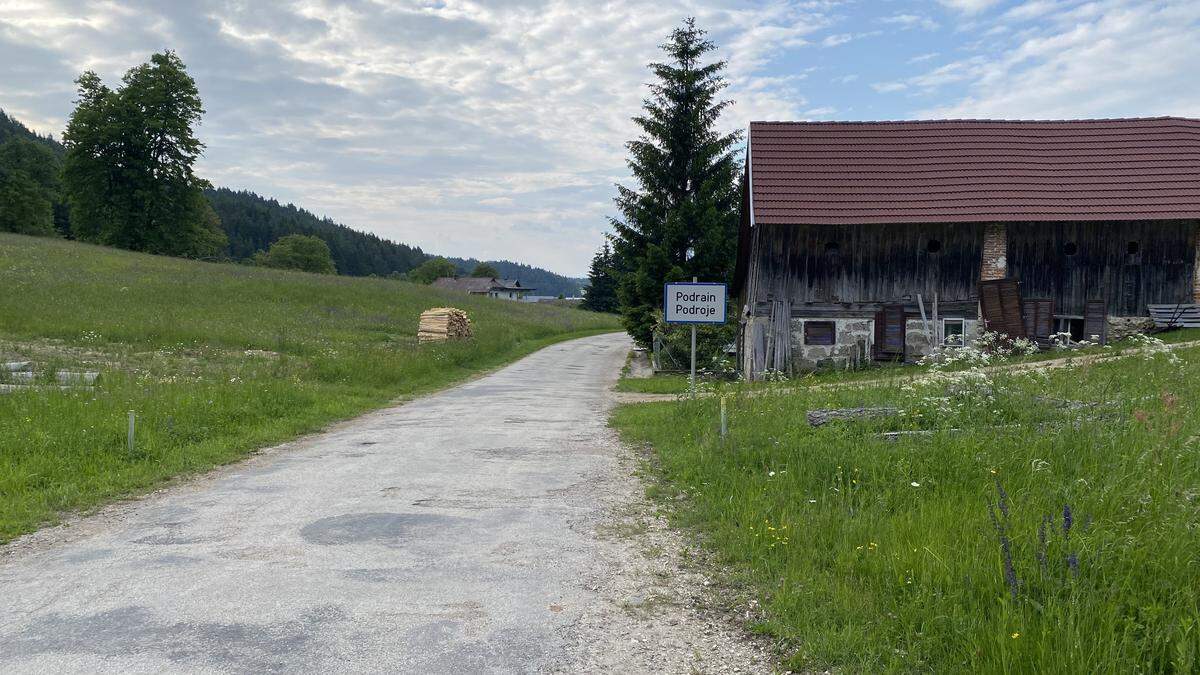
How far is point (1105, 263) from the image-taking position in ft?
73.8

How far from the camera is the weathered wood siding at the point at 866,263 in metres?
22.7

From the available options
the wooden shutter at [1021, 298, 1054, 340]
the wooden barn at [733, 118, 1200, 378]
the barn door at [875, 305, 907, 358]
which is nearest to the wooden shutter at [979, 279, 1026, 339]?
the wooden barn at [733, 118, 1200, 378]

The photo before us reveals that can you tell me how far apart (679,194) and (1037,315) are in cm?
1385

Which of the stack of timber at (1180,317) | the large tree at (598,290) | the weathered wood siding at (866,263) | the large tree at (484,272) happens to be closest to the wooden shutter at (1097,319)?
the stack of timber at (1180,317)

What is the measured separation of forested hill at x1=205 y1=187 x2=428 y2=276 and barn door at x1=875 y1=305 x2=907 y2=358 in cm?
13150

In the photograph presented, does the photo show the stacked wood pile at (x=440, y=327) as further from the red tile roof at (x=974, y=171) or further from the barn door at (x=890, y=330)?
the barn door at (x=890, y=330)

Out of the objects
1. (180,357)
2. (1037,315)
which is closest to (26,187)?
(180,357)

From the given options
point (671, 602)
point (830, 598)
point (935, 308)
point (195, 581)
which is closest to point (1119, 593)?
point (830, 598)

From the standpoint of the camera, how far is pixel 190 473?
8.88m

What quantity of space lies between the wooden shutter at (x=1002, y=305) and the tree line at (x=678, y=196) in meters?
9.53

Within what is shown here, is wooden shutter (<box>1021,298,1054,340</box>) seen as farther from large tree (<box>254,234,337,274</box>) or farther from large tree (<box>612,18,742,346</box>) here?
large tree (<box>254,234,337,274</box>)

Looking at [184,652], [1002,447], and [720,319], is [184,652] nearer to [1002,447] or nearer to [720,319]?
[1002,447]

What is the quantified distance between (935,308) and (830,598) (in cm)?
2002

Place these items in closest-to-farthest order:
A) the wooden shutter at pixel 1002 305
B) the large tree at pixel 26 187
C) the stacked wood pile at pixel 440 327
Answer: the wooden shutter at pixel 1002 305 < the stacked wood pile at pixel 440 327 < the large tree at pixel 26 187
